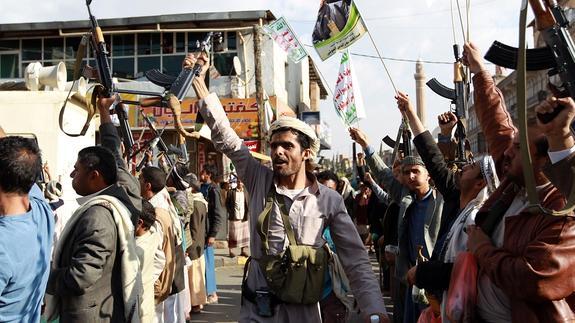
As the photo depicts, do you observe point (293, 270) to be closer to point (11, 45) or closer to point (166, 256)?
point (166, 256)

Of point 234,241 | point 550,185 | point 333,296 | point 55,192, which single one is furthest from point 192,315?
point 550,185

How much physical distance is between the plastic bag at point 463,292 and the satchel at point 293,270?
2.53ft

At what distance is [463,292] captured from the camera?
2459mm

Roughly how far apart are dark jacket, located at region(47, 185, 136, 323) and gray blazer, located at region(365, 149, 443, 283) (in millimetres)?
2392

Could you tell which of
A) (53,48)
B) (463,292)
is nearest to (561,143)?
(463,292)

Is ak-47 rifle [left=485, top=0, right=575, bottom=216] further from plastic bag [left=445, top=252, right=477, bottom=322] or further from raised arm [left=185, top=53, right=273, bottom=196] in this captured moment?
raised arm [left=185, top=53, right=273, bottom=196]

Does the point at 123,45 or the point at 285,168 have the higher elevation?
the point at 123,45

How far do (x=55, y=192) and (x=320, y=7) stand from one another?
138 inches

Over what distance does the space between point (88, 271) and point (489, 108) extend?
7.84 ft

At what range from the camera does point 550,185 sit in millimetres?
2318

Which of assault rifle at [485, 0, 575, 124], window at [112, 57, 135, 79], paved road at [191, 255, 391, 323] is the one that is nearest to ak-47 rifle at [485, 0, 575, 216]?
assault rifle at [485, 0, 575, 124]

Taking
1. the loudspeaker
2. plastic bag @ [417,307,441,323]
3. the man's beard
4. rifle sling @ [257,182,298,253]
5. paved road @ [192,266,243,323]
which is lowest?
paved road @ [192,266,243,323]

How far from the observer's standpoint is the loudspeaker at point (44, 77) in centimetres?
1261

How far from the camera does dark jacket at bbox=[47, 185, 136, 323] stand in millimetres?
3117
